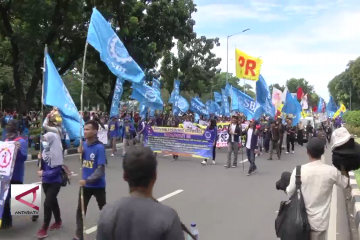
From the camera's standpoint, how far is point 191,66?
134ft

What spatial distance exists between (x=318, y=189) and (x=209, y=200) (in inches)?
190

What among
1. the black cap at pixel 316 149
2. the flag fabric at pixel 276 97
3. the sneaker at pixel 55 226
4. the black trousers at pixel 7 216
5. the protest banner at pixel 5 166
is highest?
the flag fabric at pixel 276 97

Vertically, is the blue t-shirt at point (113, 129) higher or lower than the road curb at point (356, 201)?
higher

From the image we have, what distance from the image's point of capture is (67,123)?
5.90 meters

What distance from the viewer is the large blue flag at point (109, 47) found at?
21.8 feet

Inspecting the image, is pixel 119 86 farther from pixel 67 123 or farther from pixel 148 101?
pixel 67 123

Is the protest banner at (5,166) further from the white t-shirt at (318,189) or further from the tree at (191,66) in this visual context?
the tree at (191,66)

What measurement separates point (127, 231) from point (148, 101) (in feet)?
42.2

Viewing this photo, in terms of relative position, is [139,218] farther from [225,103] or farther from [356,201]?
[225,103]

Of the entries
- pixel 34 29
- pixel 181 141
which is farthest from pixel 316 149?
pixel 34 29

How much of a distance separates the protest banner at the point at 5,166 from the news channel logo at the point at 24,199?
0.14 metres

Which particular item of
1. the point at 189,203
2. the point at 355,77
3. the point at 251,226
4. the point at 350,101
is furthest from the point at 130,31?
the point at 350,101

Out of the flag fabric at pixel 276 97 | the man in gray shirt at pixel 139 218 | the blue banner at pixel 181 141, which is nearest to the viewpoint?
the man in gray shirt at pixel 139 218

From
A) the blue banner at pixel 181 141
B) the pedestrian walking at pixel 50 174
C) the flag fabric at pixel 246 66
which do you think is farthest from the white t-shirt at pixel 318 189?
the flag fabric at pixel 246 66
